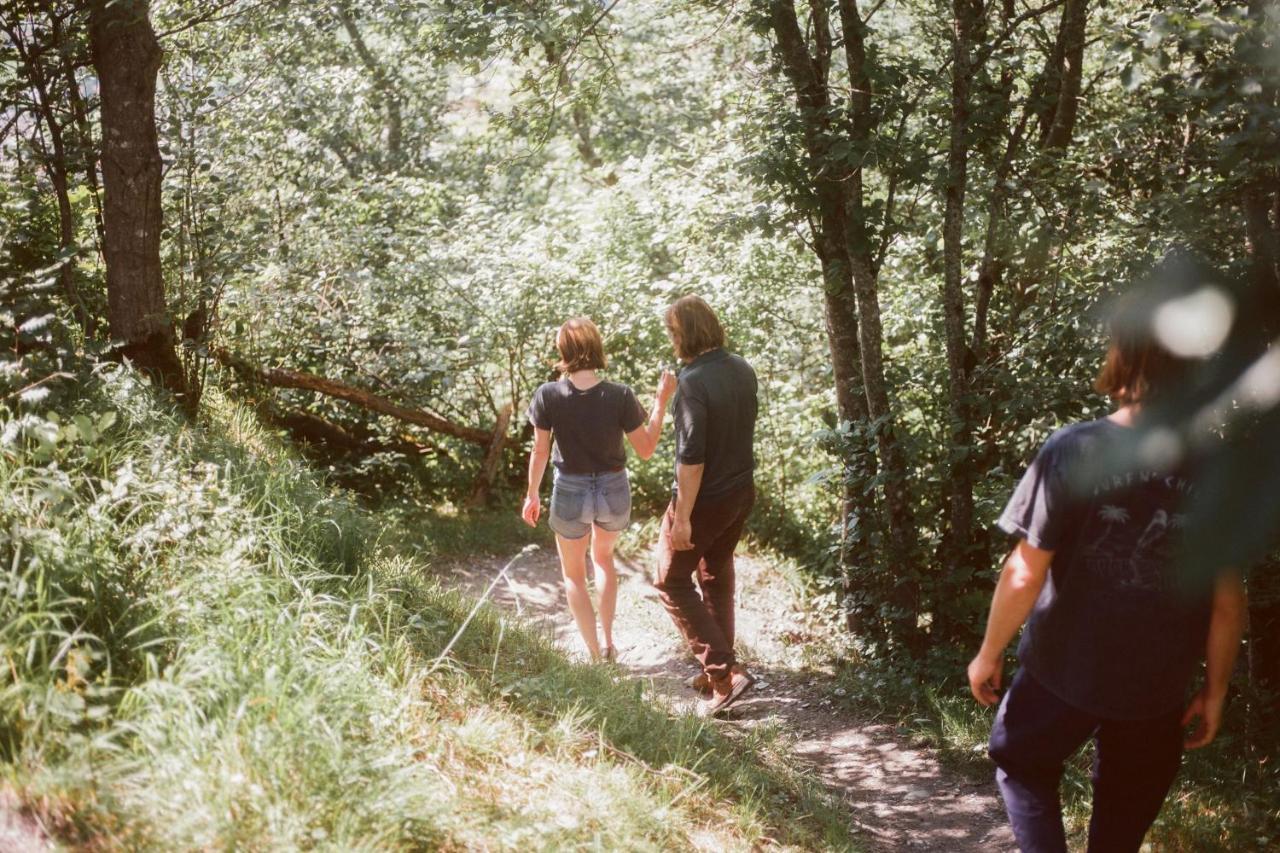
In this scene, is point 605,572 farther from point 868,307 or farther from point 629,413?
point 868,307

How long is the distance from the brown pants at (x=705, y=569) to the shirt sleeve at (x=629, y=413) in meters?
0.49

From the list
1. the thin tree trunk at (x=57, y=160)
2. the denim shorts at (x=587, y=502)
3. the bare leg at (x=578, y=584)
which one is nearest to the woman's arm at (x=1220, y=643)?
the denim shorts at (x=587, y=502)

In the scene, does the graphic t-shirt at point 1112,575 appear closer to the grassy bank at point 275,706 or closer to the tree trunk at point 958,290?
the grassy bank at point 275,706

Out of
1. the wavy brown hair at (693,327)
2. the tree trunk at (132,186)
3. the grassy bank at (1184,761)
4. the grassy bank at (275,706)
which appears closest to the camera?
the grassy bank at (275,706)

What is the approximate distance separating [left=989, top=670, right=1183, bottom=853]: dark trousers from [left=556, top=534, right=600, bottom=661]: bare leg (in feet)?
9.52

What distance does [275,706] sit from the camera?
2.85 m

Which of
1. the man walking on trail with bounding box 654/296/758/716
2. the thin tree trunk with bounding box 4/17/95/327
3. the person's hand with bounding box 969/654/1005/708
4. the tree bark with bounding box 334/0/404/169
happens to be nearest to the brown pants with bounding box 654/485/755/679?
the man walking on trail with bounding box 654/296/758/716

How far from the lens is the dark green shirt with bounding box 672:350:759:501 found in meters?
4.61

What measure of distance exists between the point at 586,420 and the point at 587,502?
1.56ft

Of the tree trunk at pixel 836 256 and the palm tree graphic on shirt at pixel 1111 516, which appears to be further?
the tree trunk at pixel 836 256

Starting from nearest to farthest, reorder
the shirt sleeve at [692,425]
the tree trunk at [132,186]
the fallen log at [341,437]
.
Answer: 1. the shirt sleeve at [692,425]
2. the tree trunk at [132,186]
3. the fallen log at [341,437]

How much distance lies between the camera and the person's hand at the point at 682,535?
4.72 meters

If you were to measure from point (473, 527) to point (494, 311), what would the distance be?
6.96 ft

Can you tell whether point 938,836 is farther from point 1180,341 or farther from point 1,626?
point 1,626
